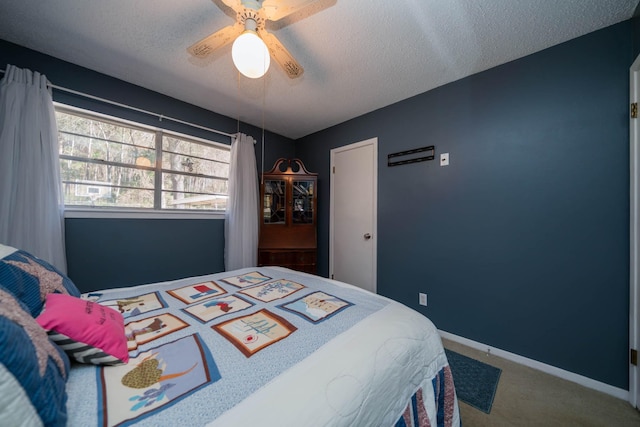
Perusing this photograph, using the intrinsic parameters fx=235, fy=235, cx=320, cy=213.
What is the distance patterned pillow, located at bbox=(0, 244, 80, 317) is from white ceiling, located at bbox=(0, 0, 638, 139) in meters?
1.57

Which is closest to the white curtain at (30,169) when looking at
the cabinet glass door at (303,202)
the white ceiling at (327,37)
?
the white ceiling at (327,37)

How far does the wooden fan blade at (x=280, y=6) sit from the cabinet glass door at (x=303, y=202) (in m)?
2.02

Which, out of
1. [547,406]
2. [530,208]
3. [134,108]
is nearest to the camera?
[547,406]

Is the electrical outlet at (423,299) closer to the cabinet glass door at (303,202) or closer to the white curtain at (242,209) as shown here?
the cabinet glass door at (303,202)

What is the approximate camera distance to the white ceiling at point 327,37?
1.47 m

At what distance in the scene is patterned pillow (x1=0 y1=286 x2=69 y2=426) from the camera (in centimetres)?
40

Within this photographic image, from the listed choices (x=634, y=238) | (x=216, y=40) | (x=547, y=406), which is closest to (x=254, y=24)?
(x=216, y=40)

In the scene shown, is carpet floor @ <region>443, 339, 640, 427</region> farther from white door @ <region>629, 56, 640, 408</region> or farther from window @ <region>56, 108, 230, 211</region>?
window @ <region>56, 108, 230, 211</region>

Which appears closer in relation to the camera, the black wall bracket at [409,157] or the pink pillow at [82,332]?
the pink pillow at [82,332]

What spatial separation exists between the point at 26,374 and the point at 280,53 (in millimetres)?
1717

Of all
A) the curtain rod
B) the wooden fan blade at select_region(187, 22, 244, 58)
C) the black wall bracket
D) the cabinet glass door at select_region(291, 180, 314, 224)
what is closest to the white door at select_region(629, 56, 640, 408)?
the black wall bracket

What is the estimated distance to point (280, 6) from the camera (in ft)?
4.06

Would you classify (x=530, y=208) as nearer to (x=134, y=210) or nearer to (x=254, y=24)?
(x=254, y=24)

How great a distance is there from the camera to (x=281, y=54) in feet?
4.93
